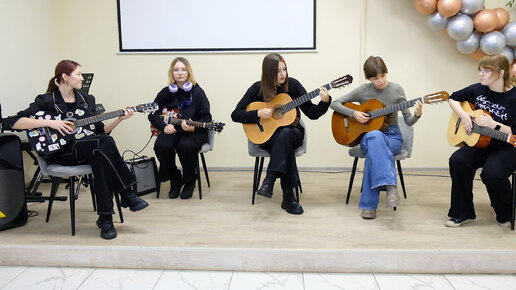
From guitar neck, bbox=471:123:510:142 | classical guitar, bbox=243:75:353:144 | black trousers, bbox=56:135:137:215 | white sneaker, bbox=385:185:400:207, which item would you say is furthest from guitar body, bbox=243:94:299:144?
guitar neck, bbox=471:123:510:142

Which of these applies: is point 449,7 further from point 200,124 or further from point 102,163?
point 102,163

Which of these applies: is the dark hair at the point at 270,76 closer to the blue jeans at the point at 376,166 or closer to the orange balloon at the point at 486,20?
the blue jeans at the point at 376,166

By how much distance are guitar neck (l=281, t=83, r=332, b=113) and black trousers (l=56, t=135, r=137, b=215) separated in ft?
3.76

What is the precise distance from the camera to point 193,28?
4.49m

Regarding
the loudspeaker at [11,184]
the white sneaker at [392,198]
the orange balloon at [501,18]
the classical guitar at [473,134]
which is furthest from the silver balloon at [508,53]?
the loudspeaker at [11,184]

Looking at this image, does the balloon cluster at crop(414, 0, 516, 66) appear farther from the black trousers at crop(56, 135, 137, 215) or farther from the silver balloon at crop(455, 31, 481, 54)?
the black trousers at crop(56, 135, 137, 215)

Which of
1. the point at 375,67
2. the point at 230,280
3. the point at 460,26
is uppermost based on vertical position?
the point at 460,26

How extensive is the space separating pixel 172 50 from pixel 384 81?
218 cm

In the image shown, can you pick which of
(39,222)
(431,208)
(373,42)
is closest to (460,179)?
(431,208)

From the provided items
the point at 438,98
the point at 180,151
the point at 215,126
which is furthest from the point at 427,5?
the point at 180,151

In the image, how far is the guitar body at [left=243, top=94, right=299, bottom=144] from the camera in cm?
331

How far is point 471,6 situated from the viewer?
3727mm

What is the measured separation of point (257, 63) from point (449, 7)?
1734mm

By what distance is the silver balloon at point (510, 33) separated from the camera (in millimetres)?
3717
